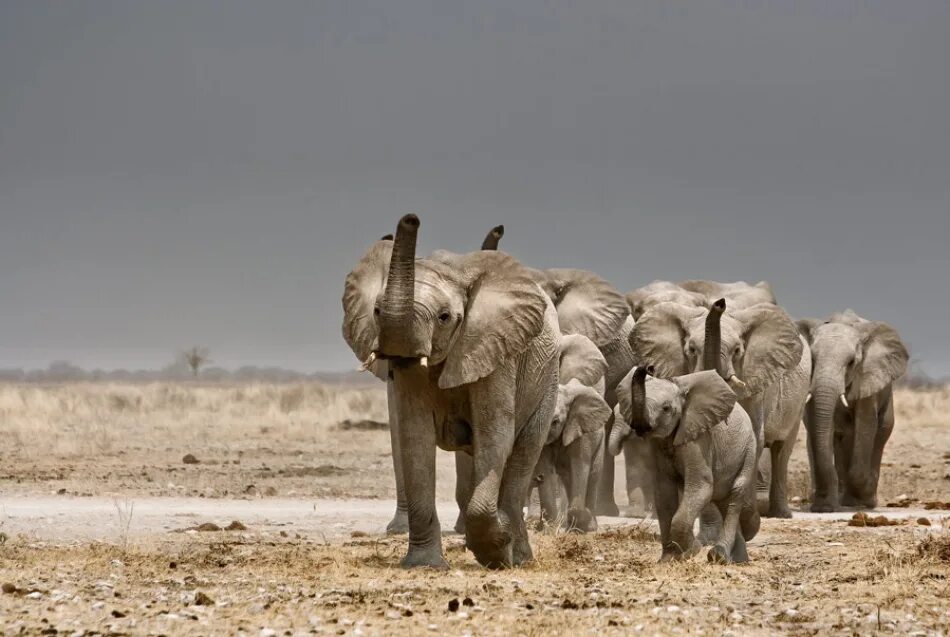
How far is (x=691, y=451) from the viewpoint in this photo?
46.4 ft

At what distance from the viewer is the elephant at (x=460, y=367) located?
12938 millimetres

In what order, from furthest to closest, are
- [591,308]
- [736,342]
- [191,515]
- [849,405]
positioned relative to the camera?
[849,405] → [591,308] → [191,515] → [736,342]

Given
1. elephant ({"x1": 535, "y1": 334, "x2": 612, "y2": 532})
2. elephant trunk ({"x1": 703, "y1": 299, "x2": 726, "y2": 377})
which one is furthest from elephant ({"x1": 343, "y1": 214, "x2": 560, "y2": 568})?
elephant ({"x1": 535, "y1": 334, "x2": 612, "y2": 532})

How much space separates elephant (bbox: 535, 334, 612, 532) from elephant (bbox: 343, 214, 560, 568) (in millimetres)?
4242

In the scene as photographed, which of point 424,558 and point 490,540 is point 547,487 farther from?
point 490,540

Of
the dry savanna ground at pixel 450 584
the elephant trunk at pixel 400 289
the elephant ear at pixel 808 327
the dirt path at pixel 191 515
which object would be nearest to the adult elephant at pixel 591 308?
the dirt path at pixel 191 515

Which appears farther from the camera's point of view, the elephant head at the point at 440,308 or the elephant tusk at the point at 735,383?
the elephant tusk at the point at 735,383

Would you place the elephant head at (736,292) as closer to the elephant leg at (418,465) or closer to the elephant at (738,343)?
the elephant at (738,343)

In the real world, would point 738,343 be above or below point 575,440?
above

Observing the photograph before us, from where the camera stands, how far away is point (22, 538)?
15539 mm

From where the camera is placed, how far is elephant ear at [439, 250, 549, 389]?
1311cm

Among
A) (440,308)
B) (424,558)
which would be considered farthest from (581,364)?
(440,308)

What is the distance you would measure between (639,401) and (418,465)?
5.50 ft

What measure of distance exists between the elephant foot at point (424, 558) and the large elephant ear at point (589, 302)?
7.66 metres
